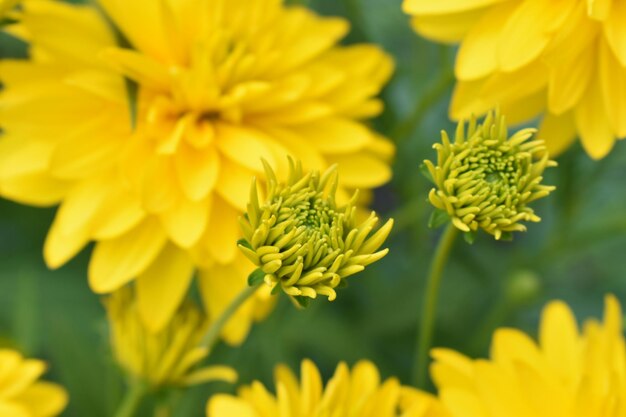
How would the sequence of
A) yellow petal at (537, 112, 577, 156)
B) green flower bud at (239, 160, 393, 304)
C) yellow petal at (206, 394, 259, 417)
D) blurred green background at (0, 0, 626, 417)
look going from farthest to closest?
blurred green background at (0, 0, 626, 417) → yellow petal at (537, 112, 577, 156) → yellow petal at (206, 394, 259, 417) → green flower bud at (239, 160, 393, 304)

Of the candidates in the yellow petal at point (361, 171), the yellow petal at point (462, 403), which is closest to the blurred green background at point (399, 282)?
the yellow petal at point (361, 171)

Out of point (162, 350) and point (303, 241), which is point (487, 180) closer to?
point (303, 241)

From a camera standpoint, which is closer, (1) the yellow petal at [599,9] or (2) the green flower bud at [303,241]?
(2) the green flower bud at [303,241]

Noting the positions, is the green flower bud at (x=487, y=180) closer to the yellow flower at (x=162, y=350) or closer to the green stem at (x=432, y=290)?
the green stem at (x=432, y=290)

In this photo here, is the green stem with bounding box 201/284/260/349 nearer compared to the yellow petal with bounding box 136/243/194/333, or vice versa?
the green stem with bounding box 201/284/260/349

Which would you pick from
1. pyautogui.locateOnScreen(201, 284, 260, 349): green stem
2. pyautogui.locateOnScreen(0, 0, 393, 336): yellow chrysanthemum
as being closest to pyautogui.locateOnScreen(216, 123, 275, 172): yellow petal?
pyautogui.locateOnScreen(0, 0, 393, 336): yellow chrysanthemum

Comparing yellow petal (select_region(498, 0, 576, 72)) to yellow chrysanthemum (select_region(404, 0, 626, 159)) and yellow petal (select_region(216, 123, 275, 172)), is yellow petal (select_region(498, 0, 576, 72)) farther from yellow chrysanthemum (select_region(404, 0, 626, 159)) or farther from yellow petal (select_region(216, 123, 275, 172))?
yellow petal (select_region(216, 123, 275, 172))
